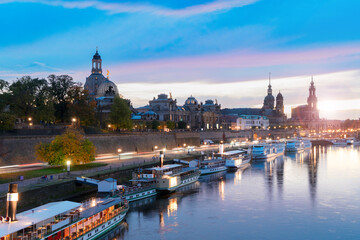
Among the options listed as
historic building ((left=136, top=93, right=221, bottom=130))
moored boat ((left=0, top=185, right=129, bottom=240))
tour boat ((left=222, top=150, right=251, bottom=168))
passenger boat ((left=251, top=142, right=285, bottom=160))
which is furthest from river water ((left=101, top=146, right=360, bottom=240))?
historic building ((left=136, top=93, right=221, bottom=130))

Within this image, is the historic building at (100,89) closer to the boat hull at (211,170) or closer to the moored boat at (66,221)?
the boat hull at (211,170)

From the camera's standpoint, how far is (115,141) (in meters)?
73.4

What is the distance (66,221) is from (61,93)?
175 ft

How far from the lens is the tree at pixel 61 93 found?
74.4 meters

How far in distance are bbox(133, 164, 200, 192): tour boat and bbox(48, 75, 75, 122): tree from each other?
1214 inches

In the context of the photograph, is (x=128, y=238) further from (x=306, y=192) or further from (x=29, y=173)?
(x=306, y=192)

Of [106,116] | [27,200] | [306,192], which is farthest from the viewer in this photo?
[106,116]

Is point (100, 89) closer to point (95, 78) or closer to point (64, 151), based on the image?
point (95, 78)

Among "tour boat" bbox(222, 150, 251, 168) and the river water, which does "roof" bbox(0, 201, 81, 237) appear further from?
"tour boat" bbox(222, 150, 251, 168)

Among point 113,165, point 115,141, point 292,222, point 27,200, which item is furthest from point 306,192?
point 115,141

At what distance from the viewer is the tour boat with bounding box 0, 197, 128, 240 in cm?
2347

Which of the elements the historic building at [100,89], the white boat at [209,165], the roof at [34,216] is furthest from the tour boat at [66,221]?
the historic building at [100,89]

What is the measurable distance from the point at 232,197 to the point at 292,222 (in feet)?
36.6

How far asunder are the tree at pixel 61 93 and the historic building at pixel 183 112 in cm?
4634
